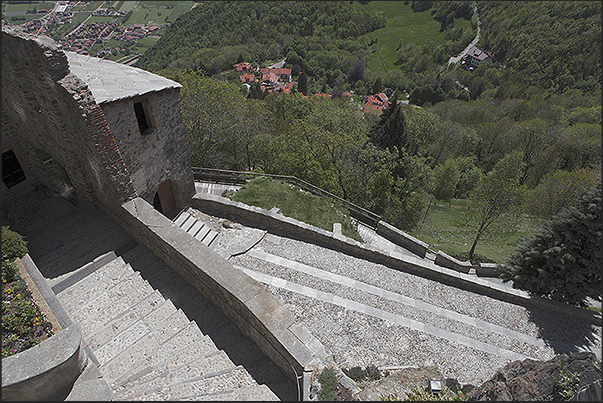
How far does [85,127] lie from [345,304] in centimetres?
917

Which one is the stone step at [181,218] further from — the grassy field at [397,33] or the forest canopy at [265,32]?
the grassy field at [397,33]

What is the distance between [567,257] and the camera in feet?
36.3

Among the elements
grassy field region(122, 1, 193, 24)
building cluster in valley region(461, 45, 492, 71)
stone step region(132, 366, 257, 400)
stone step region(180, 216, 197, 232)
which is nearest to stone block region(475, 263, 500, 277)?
stone step region(132, 366, 257, 400)

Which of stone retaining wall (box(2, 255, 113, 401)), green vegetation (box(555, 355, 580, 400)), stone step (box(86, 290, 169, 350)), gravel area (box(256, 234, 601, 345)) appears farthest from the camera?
gravel area (box(256, 234, 601, 345))

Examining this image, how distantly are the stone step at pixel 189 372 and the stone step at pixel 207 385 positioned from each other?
0.25 ft

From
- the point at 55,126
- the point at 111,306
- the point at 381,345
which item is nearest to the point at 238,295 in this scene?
the point at 111,306

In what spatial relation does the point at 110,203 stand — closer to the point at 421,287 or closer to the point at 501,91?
the point at 421,287

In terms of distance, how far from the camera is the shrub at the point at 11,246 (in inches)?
280

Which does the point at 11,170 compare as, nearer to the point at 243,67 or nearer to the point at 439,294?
the point at 439,294

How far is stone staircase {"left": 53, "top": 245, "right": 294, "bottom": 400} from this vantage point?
5953 millimetres

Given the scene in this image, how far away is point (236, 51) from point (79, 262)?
10958cm

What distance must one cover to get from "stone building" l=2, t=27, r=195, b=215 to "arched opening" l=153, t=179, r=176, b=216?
5cm

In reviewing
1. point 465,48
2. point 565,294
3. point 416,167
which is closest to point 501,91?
point 465,48

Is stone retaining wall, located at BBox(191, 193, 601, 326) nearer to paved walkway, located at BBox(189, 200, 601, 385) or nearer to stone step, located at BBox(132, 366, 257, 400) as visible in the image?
paved walkway, located at BBox(189, 200, 601, 385)
